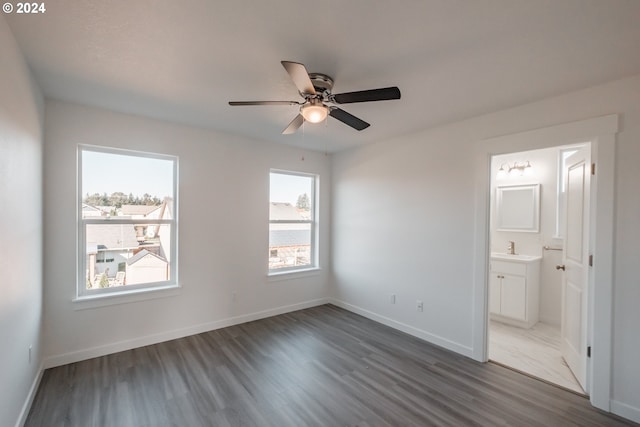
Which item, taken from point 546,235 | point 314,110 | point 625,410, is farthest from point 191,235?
point 546,235

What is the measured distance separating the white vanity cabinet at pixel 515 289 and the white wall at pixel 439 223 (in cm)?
98

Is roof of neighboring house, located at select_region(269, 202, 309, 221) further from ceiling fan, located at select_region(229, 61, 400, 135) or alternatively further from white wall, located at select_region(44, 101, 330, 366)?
ceiling fan, located at select_region(229, 61, 400, 135)

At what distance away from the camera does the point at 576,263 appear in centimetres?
267

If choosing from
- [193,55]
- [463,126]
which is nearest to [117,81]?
[193,55]

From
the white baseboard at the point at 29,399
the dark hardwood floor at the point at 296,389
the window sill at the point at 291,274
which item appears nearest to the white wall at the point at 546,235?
the dark hardwood floor at the point at 296,389

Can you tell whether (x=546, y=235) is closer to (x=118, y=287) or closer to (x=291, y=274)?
(x=291, y=274)

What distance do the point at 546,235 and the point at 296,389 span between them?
13.4ft

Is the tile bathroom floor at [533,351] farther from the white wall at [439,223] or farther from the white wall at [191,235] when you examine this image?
the white wall at [191,235]

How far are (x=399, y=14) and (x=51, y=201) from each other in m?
3.43

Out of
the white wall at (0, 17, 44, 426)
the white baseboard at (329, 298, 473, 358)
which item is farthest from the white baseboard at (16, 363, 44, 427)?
the white baseboard at (329, 298, 473, 358)

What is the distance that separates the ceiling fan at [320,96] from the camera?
180 centimetres

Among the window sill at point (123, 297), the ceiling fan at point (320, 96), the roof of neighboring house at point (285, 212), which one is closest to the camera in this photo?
the ceiling fan at point (320, 96)

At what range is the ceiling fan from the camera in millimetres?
1796

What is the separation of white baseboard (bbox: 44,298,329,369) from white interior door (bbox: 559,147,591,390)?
3.31m
